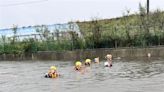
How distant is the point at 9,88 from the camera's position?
62.1 ft

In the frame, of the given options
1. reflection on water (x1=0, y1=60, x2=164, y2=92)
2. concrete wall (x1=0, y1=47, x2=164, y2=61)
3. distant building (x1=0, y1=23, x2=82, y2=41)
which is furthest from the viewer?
distant building (x1=0, y1=23, x2=82, y2=41)

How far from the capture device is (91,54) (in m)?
35.8

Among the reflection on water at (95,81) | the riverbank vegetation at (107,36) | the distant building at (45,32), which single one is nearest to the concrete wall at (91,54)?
the riverbank vegetation at (107,36)

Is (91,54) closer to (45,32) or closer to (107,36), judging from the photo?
(107,36)

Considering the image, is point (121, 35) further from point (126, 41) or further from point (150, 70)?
point (150, 70)

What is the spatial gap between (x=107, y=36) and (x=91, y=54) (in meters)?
3.36

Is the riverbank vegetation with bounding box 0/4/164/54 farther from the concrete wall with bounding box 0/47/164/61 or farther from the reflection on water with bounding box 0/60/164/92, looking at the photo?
the reflection on water with bounding box 0/60/164/92

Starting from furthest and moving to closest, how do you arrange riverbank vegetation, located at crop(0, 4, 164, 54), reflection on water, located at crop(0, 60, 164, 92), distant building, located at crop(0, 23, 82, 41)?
1. distant building, located at crop(0, 23, 82, 41)
2. riverbank vegetation, located at crop(0, 4, 164, 54)
3. reflection on water, located at crop(0, 60, 164, 92)

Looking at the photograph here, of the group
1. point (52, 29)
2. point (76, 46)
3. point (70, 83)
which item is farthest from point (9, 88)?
point (52, 29)

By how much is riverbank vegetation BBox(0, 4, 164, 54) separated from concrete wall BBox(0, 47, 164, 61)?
0.80 m

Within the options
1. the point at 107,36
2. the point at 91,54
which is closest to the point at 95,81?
the point at 91,54

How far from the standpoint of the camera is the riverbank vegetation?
3662cm

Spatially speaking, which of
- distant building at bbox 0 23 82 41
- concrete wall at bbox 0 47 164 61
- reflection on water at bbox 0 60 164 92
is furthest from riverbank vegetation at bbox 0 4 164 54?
reflection on water at bbox 0 60 164 92

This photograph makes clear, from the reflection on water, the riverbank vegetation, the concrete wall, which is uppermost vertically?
the riverbank vegetation
